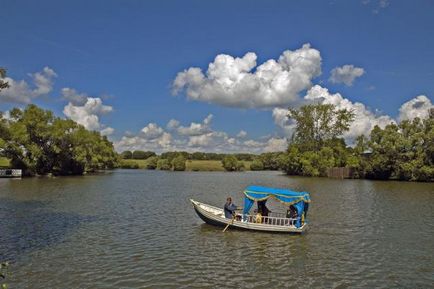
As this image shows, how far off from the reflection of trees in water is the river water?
6 cm

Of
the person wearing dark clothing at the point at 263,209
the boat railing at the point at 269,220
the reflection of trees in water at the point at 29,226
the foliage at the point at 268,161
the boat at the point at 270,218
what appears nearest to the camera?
the reflection of trees in water at the point at 29,226

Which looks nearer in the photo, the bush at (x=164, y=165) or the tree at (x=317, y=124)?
the tree at (x=317, y=124)

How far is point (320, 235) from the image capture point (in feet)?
84.4

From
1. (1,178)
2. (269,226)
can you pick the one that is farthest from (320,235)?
(1,178)

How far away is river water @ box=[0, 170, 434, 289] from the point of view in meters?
16.8

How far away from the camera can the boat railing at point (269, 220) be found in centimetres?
2634

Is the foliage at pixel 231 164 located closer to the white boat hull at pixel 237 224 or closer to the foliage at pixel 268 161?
the foliage at pixel 268 161

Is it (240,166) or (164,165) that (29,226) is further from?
(164,165)

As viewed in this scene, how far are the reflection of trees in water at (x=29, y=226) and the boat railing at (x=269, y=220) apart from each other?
1251 cm

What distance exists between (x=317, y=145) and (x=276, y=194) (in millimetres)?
76359

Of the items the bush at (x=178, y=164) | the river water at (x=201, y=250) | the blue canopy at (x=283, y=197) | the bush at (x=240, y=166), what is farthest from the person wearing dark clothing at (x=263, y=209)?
the bush at (x=178, y=164)

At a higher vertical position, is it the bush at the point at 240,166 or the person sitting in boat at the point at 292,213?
the bush at the point at 240,166

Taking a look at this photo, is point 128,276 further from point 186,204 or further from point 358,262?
point 186,204

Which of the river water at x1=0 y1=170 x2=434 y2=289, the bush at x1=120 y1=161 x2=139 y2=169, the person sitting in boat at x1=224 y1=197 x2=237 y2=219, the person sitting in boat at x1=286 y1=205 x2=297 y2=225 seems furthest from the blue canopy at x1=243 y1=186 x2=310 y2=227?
the bush at x1=120 y1=161 x2=139 y2=169
